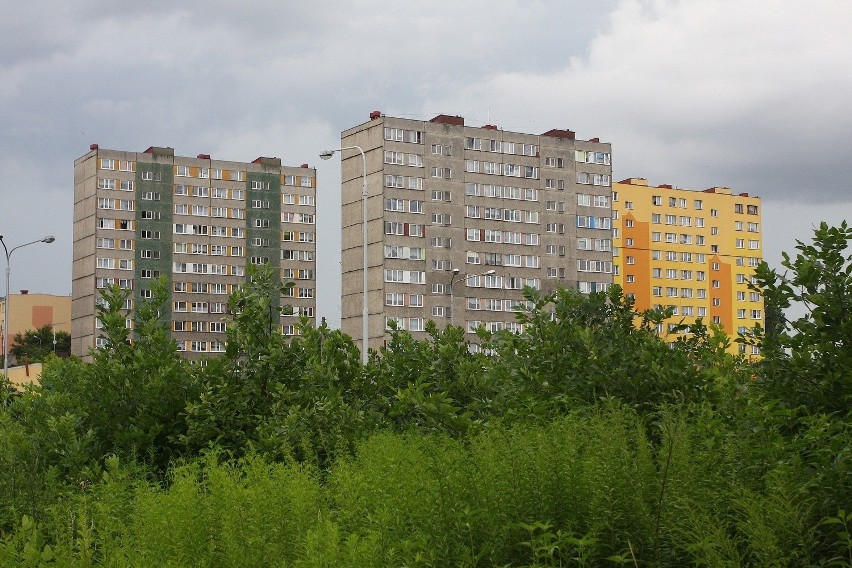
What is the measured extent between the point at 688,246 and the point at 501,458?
118 meters

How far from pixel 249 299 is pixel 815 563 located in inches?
309

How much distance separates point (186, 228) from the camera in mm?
117750

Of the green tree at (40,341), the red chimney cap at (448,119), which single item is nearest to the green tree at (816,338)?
the red chimney cap at (448,119)

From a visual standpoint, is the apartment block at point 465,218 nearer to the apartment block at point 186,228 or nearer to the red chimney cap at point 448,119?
the red chimney cap at point 448,119

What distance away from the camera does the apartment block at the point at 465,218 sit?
93.8 metres

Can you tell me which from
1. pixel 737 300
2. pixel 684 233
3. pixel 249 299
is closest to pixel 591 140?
pixel 684 233

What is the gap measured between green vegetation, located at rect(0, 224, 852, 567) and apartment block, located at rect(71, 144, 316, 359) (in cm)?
10161

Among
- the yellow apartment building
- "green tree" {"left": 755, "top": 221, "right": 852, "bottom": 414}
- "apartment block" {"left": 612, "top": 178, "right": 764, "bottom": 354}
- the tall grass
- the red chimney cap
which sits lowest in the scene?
the tall grass

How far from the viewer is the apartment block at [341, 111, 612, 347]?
93.8m

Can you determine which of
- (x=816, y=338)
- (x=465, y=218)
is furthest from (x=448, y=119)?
(x=816, y=338)

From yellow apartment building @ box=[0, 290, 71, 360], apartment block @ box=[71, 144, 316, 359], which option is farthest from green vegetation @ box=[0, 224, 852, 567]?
yellow apartment building @ box=[0, 290, 71, 360]

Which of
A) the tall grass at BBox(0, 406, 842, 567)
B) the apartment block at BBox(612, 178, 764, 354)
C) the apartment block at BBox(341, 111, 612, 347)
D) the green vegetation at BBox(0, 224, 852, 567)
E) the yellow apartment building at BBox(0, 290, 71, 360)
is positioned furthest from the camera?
the yellow apartment building at BBox(0, 290, 71, 360)

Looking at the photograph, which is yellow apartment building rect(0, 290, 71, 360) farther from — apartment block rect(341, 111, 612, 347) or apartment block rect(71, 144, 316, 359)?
apartment block rect(341, 111, 612, 347)

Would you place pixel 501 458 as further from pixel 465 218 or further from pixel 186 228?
pixel 186 228
